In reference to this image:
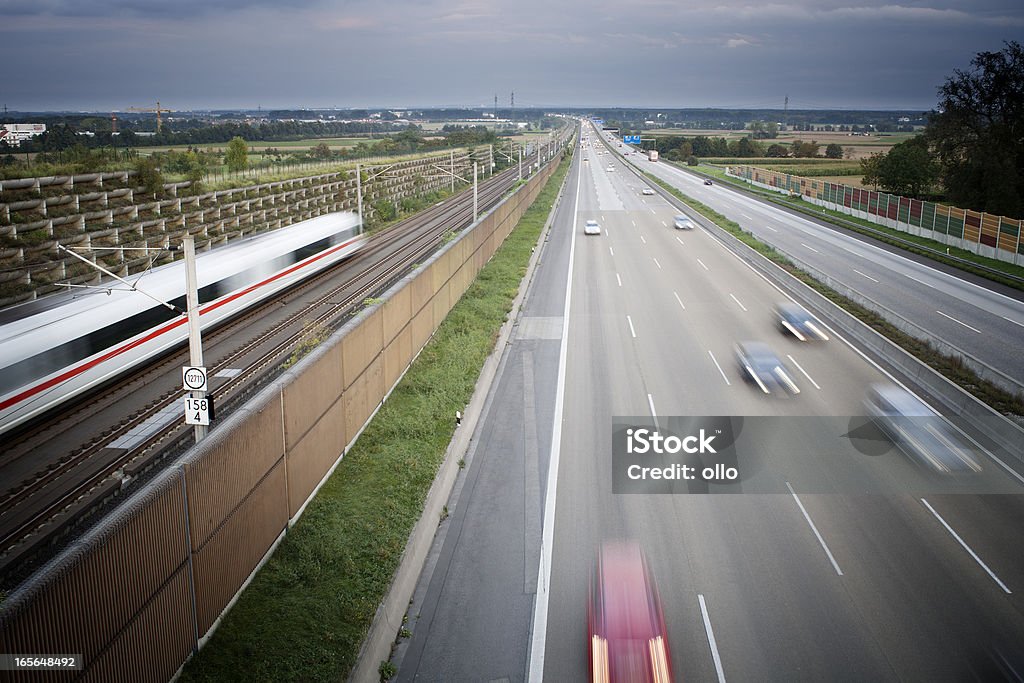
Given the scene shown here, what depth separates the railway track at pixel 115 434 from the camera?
14203mm

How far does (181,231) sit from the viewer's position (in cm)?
4834

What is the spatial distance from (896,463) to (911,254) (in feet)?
130

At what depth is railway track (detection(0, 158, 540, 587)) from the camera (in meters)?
14.2

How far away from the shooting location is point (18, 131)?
92562 mm

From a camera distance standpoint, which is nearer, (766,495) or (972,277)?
(766,495)

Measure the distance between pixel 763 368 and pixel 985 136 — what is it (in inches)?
2509

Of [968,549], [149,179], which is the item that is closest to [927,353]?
[968,549]

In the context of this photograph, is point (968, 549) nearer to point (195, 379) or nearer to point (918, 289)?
point (195, 379)

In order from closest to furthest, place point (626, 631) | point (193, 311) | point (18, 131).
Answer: point (626, 631)
point (193, 311)
point (18, 131)

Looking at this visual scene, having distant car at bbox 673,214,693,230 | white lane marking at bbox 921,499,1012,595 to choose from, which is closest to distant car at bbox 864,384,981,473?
white lane marking at bbox 921,499,1012,595

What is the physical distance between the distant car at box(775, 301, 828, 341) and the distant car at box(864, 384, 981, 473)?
6408mm

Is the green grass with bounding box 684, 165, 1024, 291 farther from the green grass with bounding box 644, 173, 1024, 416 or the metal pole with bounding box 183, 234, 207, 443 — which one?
the metal pole with bounding box 183, 234, 207, 443

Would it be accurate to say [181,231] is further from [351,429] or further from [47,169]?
[351,429]

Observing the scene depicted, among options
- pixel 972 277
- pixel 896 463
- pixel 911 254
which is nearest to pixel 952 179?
pixel 911 254
